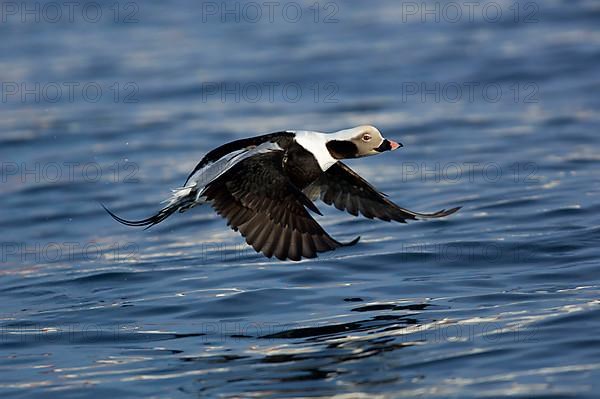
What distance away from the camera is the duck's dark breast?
6672mm

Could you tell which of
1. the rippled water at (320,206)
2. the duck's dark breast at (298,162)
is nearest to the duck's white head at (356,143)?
the duck's dark breast at (298,162)

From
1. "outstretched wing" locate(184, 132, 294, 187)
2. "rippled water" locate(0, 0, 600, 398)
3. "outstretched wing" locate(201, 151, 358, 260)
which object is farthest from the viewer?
"outstretched wing" locate(184, 132, 294, 187)

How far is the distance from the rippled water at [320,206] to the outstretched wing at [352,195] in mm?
373

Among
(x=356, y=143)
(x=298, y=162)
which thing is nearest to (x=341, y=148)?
(x=356, y=143)

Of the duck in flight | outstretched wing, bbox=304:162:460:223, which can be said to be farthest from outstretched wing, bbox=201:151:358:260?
outstretched wing, bbox=304:162:460:223

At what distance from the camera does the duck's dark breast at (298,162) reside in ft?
21.9

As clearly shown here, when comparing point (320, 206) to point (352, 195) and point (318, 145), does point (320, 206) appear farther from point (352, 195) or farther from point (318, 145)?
point (318, 145)

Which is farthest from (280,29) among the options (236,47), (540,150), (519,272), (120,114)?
(519,272)

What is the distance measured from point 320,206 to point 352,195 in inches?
78.5

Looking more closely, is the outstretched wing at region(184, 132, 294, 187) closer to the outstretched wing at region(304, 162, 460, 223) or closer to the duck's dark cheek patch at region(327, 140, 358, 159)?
the duck's dark cheek patch at region(327, 140, 358, 159)

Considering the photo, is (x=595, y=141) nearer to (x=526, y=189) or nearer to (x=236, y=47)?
(x=526, y=189)

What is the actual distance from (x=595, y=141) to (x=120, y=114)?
5203 mm

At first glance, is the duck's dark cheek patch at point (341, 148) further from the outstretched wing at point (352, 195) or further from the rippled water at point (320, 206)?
the rippled water at point (320, 206)

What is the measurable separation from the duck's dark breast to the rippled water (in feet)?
2.35
